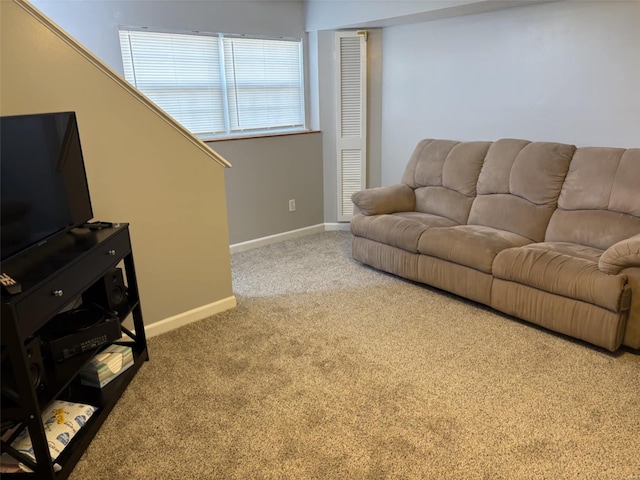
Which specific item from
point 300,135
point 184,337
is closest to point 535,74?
point 300,135

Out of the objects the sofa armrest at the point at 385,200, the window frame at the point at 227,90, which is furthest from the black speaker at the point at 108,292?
the sofa armrest at the point at 385,200

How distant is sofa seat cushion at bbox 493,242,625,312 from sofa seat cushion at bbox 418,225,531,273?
9cm

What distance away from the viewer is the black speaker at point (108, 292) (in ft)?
7.75

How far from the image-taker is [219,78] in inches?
168

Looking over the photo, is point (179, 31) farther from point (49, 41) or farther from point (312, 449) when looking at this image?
point (312, 449)

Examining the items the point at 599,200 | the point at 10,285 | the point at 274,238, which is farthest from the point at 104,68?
the point at 599,200

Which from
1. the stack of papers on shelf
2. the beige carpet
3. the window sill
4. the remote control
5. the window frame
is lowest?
the beige carpet

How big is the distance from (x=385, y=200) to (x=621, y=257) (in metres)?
1.87

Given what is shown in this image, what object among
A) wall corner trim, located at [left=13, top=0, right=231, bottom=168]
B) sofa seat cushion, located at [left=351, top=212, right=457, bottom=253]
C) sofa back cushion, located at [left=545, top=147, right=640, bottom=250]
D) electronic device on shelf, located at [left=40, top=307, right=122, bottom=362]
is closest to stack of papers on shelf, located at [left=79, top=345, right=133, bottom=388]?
electronic device on shelf, located at [left=40, top=307, right=122, bottom=362]

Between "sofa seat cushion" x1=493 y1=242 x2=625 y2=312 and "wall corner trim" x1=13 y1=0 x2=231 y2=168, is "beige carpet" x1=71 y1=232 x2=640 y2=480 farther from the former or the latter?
"wall corner trim" x1=13 y1=0 x2=231 y2=168

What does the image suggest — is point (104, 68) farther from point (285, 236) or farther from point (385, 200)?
point (285, 236)

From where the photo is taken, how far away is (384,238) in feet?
12.2

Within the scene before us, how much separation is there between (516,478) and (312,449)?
780 millimetres

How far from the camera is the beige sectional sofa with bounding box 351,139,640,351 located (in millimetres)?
2572
